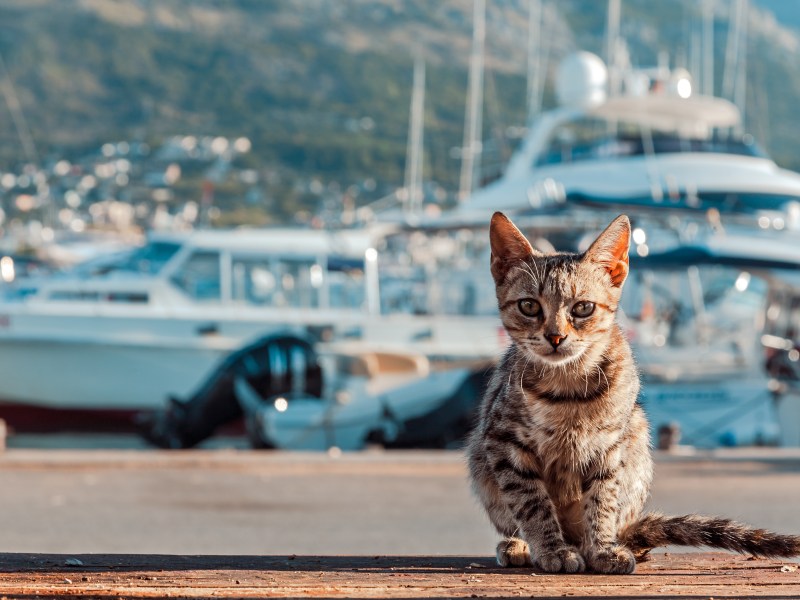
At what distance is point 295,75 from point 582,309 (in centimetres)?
11756

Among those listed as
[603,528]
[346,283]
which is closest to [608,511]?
[603,528]

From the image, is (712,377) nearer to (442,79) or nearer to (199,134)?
(199,134)

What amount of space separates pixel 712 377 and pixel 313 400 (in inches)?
250

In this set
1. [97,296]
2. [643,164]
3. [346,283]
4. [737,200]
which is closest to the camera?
[97,296]

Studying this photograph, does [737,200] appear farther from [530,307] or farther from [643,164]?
[530,307]

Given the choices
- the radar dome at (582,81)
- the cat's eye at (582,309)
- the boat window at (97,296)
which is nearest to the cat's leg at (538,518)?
the cat's eye at (582,309)

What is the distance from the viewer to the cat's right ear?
4734mm

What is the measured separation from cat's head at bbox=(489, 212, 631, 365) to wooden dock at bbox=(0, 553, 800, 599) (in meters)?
0.82

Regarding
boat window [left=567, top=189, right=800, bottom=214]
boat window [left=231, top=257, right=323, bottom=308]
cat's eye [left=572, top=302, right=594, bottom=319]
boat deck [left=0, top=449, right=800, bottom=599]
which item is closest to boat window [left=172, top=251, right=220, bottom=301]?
boat window [left=231, top=257, right=323, bottom=308]

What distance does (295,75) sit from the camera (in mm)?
119812

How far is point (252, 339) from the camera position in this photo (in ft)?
72.2

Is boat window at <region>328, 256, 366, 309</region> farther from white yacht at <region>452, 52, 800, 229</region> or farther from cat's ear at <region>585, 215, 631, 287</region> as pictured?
cat's ear at <region>585, 215, 631, 287</region>

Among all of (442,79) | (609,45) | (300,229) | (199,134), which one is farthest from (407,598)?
(442,79)

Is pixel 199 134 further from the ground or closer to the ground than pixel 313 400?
further from the ground
